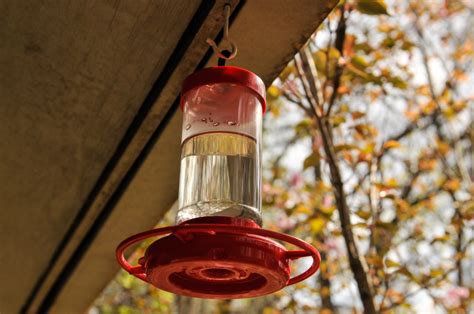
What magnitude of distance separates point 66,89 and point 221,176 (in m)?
0.44

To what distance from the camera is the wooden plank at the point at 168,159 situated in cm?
125

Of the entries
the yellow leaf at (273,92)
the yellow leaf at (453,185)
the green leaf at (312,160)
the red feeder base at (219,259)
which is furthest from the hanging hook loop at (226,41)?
the yellow leaf at (453,185)

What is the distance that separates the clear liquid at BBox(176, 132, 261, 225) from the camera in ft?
4.42

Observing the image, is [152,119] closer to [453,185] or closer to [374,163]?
[374,163]

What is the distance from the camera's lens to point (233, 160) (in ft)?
4.53

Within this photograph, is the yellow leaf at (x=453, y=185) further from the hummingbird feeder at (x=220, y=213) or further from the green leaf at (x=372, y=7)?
the hummingbird feeder at (x=220, y=213)

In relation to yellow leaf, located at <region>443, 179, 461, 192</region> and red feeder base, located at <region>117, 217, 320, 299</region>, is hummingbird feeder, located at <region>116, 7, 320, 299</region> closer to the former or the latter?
red feeder base, located at <region>117, 217, 320, 299</region>

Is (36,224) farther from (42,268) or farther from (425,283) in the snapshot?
(425,283)

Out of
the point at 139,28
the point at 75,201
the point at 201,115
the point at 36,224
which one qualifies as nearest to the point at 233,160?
the point at 201,115

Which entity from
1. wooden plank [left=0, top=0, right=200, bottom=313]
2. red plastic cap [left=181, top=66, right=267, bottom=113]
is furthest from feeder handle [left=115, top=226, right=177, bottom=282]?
wooden plank [left=0, top=0, right=200, bottom=313]

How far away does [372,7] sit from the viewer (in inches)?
80.1

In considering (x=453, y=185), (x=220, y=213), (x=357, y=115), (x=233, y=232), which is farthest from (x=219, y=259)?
(x=453, y=185)

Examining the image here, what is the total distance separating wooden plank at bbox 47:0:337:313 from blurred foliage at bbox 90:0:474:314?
703mm

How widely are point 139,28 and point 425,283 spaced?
2.10 metres
